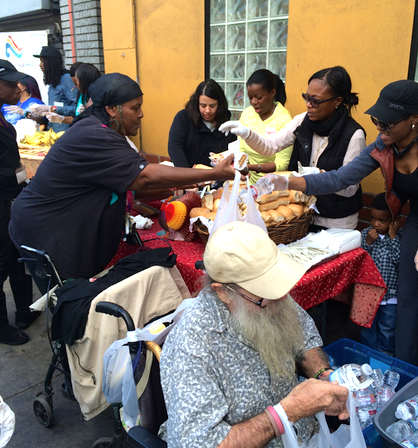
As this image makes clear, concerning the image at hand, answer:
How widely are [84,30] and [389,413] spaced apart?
743cm

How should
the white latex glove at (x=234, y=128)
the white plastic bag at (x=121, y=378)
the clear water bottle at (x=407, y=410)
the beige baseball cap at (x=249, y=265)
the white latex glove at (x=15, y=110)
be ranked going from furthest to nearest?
the white latex glove at (x=15, y=110), the white latex glove at (x=234, y=128), the clear water bottle at (x=407, y=410), the white plastic bag at (x=121, y=378), the beige baseball cap at (x=249, y=265)

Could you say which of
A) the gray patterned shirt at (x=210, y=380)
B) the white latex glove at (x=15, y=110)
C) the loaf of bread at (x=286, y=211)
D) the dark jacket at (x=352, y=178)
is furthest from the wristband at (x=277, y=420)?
the white latex glove at (x=15, y=110)

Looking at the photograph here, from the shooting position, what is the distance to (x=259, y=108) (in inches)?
140

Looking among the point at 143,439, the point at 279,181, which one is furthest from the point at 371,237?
the point at 143,439

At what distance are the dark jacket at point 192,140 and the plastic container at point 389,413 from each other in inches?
101

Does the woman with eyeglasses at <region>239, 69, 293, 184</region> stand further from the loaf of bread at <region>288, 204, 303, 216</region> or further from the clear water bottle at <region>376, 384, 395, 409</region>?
the clear water bottle at <region>376, 384, 395, 409</region>

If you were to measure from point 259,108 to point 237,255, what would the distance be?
240 cm

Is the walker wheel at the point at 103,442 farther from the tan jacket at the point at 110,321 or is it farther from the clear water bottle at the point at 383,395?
the clear water bottle at the point at 383,395

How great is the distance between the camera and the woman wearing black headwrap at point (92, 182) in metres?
2.24

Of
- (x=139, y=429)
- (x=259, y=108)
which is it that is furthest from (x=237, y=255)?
(x=259, y=108)

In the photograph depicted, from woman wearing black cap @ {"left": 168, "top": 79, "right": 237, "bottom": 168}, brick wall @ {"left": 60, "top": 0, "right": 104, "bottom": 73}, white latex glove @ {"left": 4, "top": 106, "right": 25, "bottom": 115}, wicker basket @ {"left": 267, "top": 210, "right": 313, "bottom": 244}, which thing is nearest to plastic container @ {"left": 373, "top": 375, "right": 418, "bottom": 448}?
wicker basket @ {"left": 267, "top": 210, "right": 313, "bottom": 244}

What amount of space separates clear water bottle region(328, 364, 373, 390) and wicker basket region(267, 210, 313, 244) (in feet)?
3.04

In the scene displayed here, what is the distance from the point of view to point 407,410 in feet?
6.23

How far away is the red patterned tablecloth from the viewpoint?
2.40 metres
